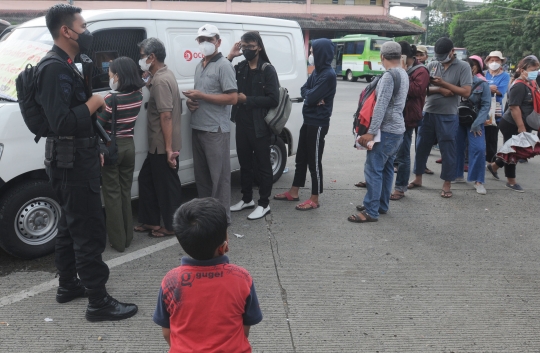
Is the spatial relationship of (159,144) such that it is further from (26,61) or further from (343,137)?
(343,137)

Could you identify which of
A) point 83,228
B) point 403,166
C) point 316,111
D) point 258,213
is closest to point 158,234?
point 258,213

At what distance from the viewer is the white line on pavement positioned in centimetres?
388

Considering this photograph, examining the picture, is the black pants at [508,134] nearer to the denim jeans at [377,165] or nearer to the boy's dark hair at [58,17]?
the denim jeans at [377,165]

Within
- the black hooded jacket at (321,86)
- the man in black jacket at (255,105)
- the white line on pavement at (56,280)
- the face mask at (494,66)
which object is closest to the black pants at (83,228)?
the white line on pavement at (56,280)

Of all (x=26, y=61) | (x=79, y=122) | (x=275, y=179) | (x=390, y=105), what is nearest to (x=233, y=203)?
(x=275, y=179)

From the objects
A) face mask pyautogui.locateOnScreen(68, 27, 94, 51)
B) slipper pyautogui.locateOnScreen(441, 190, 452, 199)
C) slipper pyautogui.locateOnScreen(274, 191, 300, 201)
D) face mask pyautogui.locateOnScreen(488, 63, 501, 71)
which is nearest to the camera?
face mask pyautogui.locateOnScreen(68, 27, 94, 51)

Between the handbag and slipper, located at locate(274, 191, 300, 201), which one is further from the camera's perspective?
slipper, located at locate(274, 191, 300, 201)

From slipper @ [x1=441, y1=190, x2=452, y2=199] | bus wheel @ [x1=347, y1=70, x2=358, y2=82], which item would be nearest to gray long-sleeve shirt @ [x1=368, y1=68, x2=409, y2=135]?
slipper @ [x1=441, y1=190, x2=452, y2=199]

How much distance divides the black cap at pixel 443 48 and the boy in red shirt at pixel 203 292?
16.6 ft

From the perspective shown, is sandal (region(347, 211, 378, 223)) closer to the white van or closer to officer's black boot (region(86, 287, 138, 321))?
the white van

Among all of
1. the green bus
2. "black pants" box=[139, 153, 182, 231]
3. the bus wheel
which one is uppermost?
"black pants" box=[139, 153, 182, 231]

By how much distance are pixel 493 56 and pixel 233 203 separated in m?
5.04

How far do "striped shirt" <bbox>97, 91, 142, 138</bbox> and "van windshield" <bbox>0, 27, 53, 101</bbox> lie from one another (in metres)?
0.72

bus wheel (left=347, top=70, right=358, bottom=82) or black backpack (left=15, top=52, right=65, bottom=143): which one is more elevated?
black backpack (left=15, top=52, right=65, bottom=143)
